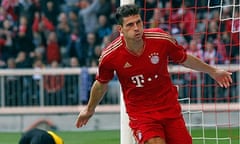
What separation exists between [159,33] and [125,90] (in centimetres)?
71

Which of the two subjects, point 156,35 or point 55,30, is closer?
point 156,35

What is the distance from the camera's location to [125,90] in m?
9.57

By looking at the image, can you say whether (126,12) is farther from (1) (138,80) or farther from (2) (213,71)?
(2) (213,71)

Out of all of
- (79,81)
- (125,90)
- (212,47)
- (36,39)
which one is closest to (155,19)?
(212,47)

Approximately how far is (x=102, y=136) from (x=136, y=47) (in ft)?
28.9

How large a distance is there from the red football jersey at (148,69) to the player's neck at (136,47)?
32 mm

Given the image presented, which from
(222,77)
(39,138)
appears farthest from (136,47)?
(39,138)

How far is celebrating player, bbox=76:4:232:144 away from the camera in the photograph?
9.34 m

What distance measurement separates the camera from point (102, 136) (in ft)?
59.1

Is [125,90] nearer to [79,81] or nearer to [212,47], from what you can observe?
[212,47]

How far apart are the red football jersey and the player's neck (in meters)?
0.03

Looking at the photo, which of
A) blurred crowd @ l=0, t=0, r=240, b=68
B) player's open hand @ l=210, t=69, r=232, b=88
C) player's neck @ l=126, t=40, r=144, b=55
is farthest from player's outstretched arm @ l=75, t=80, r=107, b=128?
blurred crowd @ l=0, t=0, r=240, b=68

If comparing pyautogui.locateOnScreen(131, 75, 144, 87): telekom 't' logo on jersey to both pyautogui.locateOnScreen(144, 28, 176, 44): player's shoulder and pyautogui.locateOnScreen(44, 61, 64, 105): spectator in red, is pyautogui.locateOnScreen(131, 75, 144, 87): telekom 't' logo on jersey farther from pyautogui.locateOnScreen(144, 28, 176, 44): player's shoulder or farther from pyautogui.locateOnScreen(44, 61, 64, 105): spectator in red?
pyautogui.locateOnScreen(44, 61, 64, 105): spectator in red

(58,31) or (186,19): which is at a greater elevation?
(186,19)
